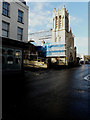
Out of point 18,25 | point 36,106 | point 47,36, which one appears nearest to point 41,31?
point 47,36

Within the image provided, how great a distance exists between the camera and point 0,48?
11773 millimetres

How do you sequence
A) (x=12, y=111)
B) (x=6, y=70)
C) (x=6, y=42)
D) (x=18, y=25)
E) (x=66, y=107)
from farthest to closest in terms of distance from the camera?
(x=18, y=25), (x=6, y=70), (x=6, y=42), (x=66, y=107), (x=12, y=111)

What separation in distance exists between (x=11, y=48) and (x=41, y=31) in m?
34.6

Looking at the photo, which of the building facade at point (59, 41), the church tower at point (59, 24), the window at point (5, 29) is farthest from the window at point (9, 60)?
the church tower at point (59, 24)

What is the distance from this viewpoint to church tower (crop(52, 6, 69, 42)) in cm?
3444

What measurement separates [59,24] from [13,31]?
26495mm

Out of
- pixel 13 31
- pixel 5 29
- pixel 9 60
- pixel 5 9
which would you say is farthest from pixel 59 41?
pixel 9 60

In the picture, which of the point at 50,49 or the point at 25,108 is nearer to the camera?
the point at 25,108

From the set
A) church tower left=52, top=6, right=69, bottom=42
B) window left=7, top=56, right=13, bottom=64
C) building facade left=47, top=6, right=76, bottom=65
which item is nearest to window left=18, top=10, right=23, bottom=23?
window left=7, top=56, right=13, bottom=64

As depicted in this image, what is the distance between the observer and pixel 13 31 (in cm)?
1348

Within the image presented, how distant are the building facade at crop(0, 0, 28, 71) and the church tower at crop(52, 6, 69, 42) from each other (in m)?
21.1

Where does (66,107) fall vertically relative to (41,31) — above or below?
below

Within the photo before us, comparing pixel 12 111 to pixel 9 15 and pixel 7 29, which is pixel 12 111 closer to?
pixel 7 29

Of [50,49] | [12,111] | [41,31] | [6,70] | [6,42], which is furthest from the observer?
[41,31]
